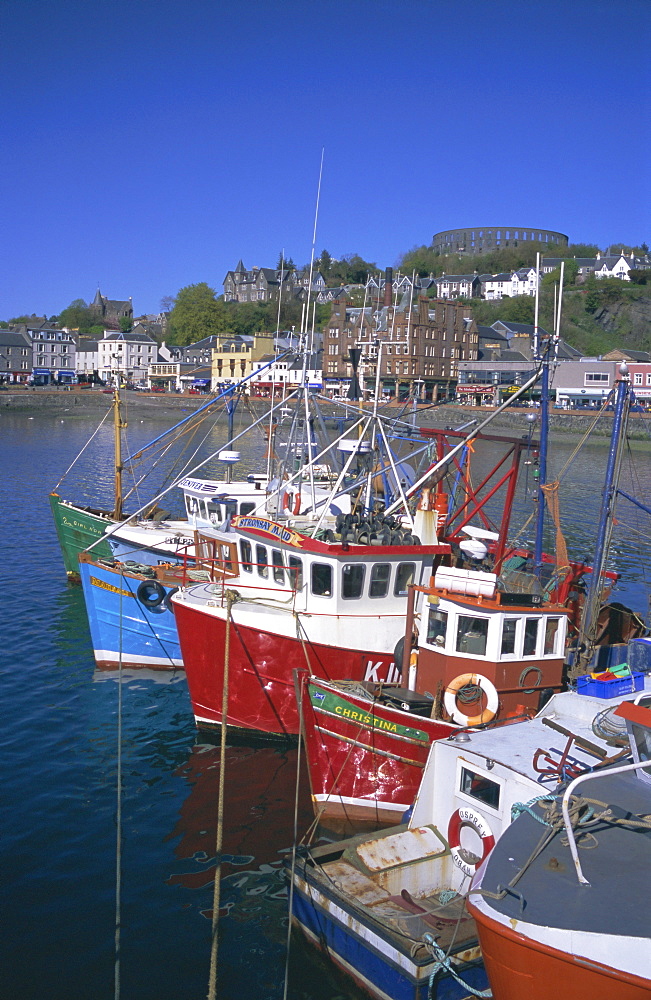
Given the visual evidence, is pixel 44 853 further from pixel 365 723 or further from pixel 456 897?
pixel 456 897

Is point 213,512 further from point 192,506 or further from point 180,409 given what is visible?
point 180,409

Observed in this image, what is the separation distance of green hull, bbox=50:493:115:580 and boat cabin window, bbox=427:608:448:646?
17.3 meters

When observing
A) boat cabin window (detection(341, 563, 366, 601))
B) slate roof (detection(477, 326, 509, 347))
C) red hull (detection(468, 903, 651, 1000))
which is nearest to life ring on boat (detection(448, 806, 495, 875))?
red hull (detection(468, 903, 651, 1000))

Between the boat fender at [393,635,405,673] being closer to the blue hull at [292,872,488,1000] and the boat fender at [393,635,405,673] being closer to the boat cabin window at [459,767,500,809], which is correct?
the boat cabin window at [459,767,500,809]

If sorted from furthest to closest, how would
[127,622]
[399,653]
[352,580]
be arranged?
[127,622]
[352,580]
[399,653]

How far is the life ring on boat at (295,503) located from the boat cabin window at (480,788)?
445 inches

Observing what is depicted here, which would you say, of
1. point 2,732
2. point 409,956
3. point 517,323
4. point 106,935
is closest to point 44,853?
point 106,935

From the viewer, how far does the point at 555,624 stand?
16.8 m

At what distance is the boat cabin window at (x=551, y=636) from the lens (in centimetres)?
1675

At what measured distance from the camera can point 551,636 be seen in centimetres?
1686

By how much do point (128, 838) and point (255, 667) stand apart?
4.75 metres

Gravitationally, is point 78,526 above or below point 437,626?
below

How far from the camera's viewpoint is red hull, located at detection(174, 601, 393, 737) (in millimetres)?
18641

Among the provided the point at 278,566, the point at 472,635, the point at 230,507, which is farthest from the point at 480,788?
the point at 230,507
